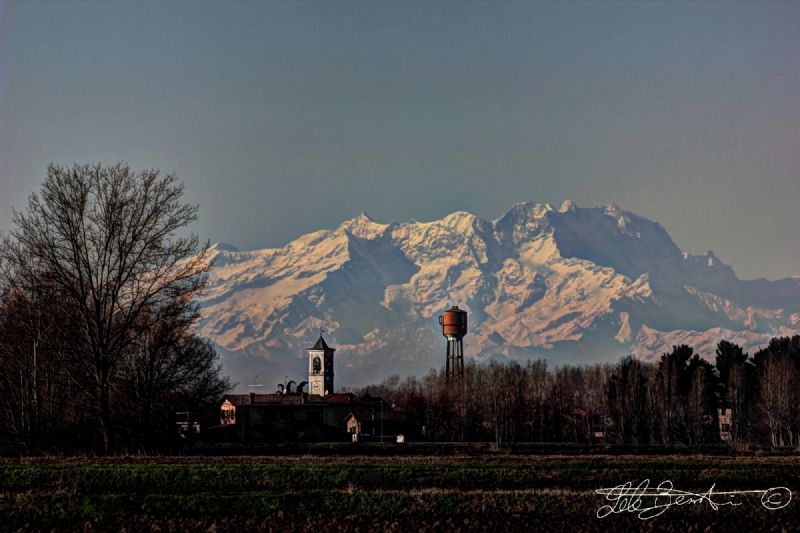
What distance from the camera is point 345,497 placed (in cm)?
3541

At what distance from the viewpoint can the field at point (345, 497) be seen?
103 feet

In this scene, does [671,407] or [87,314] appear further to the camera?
[671,407]

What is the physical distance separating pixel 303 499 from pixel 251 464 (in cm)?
1197

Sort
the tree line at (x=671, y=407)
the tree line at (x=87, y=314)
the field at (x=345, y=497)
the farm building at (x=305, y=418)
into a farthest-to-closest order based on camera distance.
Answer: the farm building at (x=305, y=418), the tree line at (x=671, y=407), the tree line at (x=87, y=314), the field at (x=345, y=497)

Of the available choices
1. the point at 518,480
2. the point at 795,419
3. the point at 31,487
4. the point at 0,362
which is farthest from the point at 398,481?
the point at 795,419

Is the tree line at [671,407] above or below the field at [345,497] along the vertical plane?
above

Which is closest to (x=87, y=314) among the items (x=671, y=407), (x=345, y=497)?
(x=345, y=497)

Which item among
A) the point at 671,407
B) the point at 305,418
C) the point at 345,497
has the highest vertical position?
the point at 671,407

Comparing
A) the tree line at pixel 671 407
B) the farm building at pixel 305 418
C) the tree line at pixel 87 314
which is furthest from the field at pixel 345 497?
the tree line at pixel 671 407

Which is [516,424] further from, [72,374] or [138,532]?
[138,532]

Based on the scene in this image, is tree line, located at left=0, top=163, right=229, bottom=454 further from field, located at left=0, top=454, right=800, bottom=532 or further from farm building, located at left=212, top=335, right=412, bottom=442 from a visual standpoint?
farm building, located at left=212, top=335, right=412, bottom=442

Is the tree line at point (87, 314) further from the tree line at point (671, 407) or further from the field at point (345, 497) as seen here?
the tree line at point (671, 407)

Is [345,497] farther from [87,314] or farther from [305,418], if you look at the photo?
[305,418]

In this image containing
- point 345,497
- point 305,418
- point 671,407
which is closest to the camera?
point 345,497
